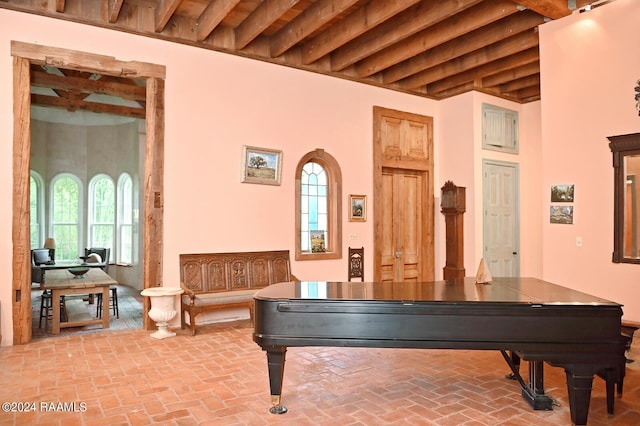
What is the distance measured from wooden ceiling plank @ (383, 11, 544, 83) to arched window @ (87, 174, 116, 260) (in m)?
7.57

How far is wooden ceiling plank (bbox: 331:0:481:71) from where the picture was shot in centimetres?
536

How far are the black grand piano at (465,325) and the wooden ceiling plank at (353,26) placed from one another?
11.8ft

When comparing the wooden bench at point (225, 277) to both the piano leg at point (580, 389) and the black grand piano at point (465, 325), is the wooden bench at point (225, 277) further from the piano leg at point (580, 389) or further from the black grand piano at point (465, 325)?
the piano leg at point (580, 389)

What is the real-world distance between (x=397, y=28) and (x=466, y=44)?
1164 mm

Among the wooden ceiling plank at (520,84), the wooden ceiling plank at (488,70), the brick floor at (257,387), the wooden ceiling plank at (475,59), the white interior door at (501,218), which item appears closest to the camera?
the brick floor at (257,387)

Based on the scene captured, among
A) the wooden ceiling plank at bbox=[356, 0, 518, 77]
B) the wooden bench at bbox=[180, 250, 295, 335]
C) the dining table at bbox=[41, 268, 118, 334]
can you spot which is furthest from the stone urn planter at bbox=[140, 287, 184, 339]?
the wooden ceiling plank at bbox=[356, 0, 518, 77]

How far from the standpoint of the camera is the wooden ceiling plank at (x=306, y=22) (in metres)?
5.36

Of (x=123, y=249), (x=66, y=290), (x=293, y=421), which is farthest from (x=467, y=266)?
(x=123, y=249)

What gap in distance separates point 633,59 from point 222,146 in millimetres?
5202

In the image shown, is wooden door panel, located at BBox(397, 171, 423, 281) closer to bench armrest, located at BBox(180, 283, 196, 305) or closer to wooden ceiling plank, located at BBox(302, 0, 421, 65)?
wooden ceiling plank, located at BBox(302, 0, 421, 65)

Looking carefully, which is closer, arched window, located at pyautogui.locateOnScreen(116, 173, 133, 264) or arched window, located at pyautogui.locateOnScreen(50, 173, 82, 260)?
arched window, located at pyautogui.locateOnScreen(116, 173, 133, 264)

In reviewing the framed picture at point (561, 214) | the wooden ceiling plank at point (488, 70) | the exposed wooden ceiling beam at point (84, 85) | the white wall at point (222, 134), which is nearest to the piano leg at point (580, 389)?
the framed picture at point (561, 214)

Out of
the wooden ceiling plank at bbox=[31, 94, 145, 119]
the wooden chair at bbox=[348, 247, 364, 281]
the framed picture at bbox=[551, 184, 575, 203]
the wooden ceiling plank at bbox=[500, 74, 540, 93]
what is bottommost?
the wooden chair at bbox=[348, 247, 364, 281]

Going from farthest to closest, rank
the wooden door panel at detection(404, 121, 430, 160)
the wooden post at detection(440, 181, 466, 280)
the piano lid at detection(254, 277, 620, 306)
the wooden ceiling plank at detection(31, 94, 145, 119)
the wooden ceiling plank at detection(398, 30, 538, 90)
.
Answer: the wooden ceiling plank at detection(31, 94, 145, 119), the wooden door panel at detection(404, 121, 430, 160), the wooden post at detection(440, 181, 466, 280), the wooden ceiling plank at detection(398, 30, 538, 90), the piano lid at detection(254, 277, 620, 306)
